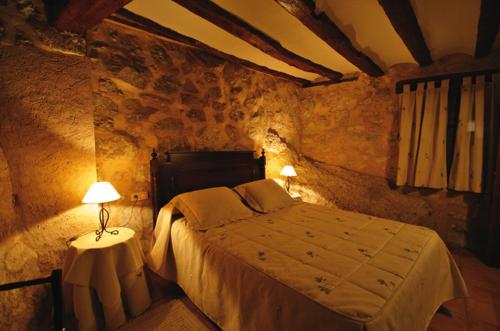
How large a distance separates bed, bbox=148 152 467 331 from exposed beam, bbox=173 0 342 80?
1.22m

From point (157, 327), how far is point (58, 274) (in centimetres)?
89

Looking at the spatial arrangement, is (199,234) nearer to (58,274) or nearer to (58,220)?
(58,274)

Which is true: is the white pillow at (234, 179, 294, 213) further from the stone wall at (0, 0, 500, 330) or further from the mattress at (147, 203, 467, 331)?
the stone wall at (0, 0, 500, 330)

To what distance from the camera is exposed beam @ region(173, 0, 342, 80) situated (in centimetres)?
164

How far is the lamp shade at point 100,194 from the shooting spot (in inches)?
62.9

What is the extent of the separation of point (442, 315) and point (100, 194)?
2.62 meters

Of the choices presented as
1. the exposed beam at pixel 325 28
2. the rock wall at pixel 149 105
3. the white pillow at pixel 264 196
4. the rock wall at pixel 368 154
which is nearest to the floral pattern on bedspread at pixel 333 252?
the white pillow at pixel 264 196

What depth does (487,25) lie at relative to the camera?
1841 mm

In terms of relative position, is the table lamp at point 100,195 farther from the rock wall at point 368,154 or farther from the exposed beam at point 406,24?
the rock wall at point 368,154

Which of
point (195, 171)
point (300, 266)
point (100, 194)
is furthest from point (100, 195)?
point (300, 266)

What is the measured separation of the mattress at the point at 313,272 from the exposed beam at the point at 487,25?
1.63 m

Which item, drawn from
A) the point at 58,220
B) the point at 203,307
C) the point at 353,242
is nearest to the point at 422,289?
the point at 353,242

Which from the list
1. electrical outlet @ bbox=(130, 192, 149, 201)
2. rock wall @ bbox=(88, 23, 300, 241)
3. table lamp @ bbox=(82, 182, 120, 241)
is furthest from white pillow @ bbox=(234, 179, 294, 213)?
table lamp @ bbox=(82, 182, 120, 241)

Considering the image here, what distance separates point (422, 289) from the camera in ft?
4.09
